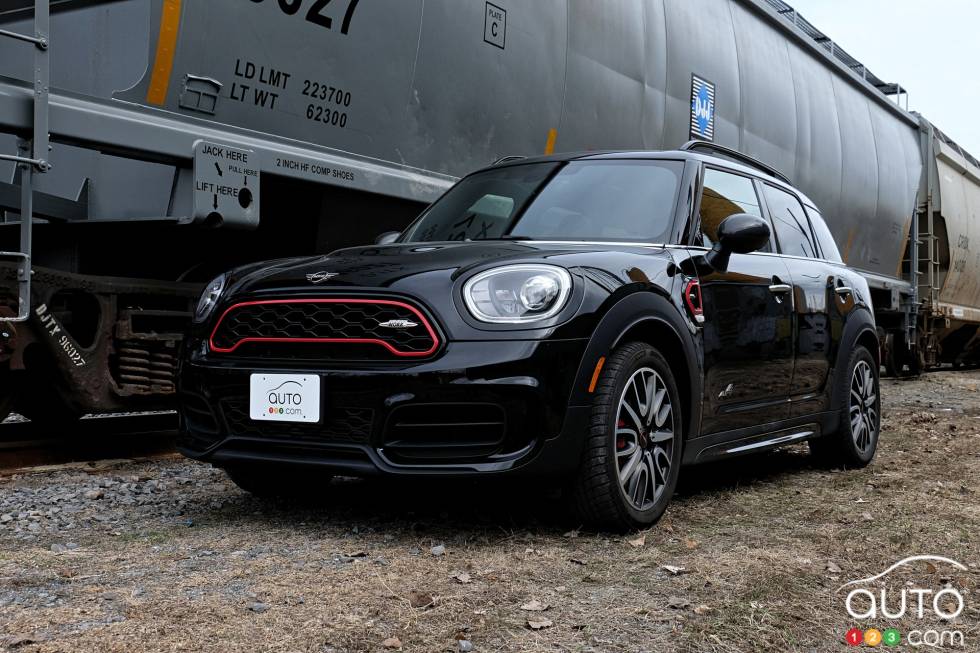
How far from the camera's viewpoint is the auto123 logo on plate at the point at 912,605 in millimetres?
2695

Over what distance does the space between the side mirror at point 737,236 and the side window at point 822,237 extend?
1.73m

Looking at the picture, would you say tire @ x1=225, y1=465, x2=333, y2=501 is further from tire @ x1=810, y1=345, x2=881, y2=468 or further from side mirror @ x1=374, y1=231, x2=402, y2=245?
tire @ x1=810, y1=345, x2=881, y2=468

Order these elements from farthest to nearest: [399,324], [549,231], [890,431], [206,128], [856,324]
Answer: [890,431]
[856,324]
[206,128]
[549,231]
[399,324]

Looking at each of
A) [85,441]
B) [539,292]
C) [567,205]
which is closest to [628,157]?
[567,205]

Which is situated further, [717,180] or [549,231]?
[717,180]

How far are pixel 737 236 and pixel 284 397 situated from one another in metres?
2.02

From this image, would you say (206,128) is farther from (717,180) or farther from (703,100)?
(703,100)

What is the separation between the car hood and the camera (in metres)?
3.60

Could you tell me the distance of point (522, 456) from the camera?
3.42m

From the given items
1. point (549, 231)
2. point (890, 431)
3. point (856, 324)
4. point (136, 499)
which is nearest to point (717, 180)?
point (549, 231)

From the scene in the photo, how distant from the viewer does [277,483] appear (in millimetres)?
4387

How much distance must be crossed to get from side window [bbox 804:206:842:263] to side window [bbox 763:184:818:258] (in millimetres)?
99

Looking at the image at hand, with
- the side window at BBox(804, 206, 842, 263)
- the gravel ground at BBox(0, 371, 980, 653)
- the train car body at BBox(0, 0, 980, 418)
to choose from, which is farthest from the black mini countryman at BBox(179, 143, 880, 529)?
the side window at BBox(804, 206, 842, 263)

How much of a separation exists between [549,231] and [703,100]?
15.1 ft
